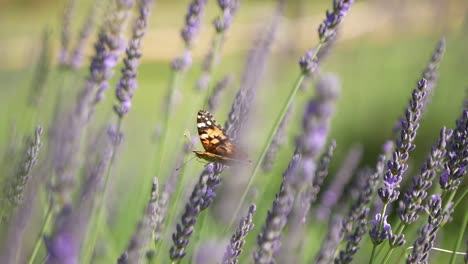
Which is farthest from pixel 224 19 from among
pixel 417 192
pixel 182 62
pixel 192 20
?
pixel 417 192

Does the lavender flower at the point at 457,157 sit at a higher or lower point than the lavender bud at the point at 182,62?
lower

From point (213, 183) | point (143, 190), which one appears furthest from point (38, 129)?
point (143, 190)

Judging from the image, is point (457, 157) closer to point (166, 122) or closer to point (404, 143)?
point (404, 143)

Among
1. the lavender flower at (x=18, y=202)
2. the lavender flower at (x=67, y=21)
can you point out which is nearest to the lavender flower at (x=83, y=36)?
the lavender flower at (x=67, y=21)

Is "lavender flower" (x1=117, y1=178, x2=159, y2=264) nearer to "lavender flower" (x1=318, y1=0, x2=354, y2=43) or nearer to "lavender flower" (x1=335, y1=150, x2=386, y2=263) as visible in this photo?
"lavender flower" (x1=335, y1=150, x2=386, y2=263)

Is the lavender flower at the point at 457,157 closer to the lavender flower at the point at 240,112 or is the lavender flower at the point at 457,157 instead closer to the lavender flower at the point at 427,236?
the lavender flower at the point at 427,236

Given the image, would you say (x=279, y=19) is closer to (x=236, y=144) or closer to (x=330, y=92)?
(x=236, y=144)

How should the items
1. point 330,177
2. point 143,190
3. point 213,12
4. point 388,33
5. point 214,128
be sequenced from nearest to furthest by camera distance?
point 214,128 → point 143,190 → point 330,177 → point 388,33 → point 213,12
